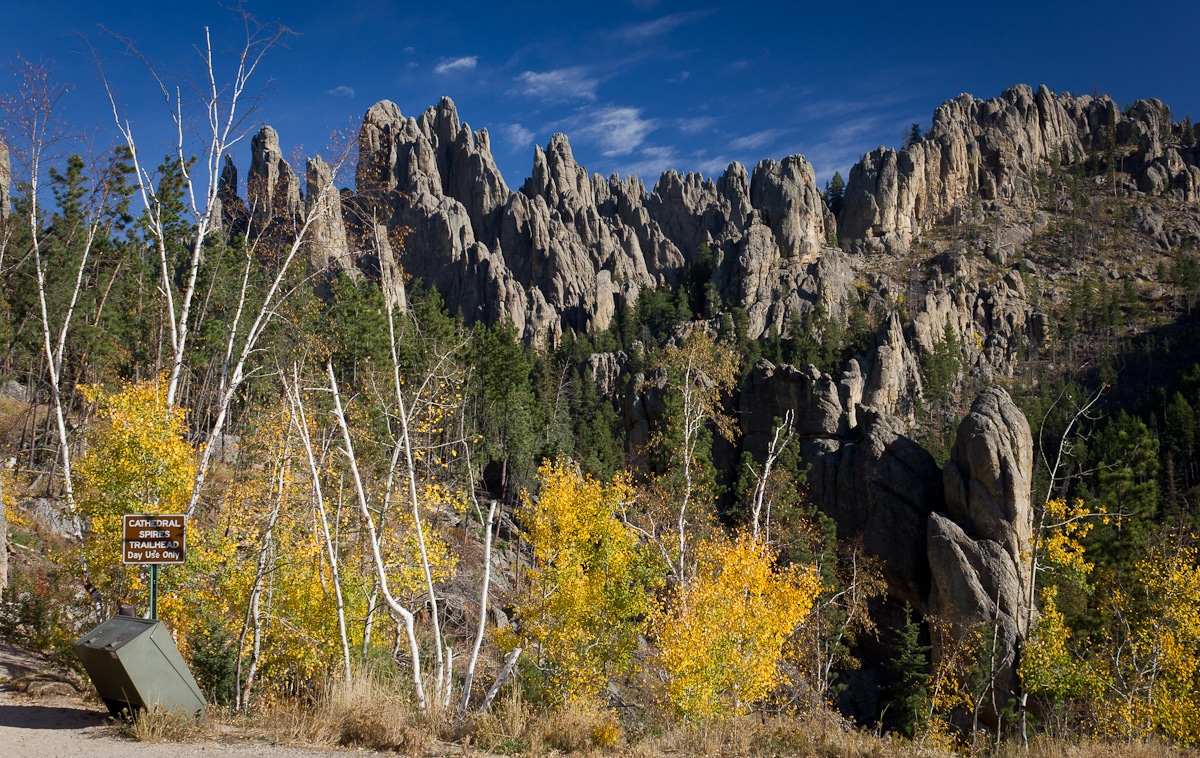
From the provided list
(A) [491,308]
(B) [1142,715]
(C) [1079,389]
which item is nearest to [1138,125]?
(C) [1079,389]

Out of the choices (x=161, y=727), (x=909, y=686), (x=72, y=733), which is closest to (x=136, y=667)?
(x=161, y=727)

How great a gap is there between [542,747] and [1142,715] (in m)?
19.5

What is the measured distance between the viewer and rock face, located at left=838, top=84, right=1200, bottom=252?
3969 inches

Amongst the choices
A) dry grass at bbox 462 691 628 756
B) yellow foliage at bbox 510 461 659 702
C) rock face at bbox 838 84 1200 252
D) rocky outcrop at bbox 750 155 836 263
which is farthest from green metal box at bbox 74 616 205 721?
rock face at bbox 838 84 1200 252

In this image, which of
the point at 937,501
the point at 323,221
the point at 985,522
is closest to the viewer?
the point at 323,221

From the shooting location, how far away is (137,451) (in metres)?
9.18

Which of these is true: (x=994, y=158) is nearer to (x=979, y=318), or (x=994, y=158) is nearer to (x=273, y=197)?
(x=979, y=318)

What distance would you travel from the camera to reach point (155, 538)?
273 inches

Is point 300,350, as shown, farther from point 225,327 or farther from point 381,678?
point 225,327

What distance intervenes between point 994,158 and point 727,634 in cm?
12407

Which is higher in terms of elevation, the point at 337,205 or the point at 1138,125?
the point at 1138,125

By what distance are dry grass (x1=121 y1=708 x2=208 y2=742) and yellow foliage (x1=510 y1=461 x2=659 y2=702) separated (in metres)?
8.86

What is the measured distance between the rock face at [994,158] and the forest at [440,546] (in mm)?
58756

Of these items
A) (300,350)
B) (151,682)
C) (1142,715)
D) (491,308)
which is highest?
(491,308)
